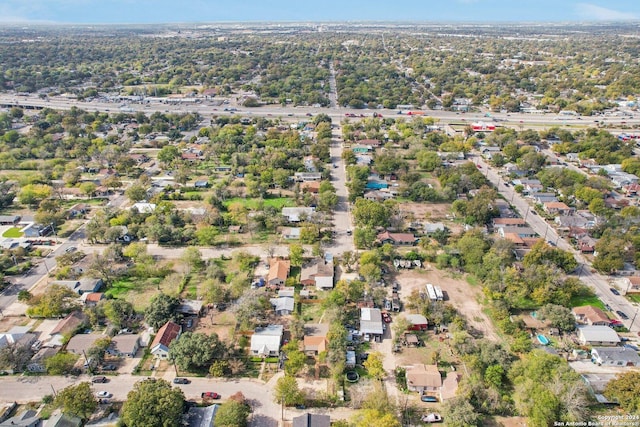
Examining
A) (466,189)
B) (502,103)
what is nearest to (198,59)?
(502,103)

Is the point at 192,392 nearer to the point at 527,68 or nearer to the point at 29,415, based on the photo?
the point at 29,415

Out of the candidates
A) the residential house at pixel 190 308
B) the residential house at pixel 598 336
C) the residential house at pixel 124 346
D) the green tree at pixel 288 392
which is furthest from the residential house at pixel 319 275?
the residential house at pixel 598 336

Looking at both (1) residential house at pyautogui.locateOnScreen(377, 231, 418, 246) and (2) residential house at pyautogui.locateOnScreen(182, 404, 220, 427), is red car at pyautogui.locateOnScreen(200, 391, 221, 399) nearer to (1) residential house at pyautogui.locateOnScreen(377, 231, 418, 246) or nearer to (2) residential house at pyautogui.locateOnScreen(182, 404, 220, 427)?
(2) residential house at pyautogui.locateOnScreen(182, 404, 220, 427)

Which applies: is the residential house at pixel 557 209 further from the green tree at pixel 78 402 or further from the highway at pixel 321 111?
the green tree at pixel 78 402

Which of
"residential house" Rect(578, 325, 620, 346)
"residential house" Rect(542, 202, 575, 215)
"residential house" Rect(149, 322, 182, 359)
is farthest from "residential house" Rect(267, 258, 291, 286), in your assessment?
"residential house" Rect(542, 202, 575, 215)

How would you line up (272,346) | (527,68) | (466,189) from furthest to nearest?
(527,68), (466,189), (272,346)

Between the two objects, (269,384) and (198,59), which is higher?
(198,59)
